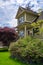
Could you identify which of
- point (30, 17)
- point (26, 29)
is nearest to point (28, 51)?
point (30, 17)

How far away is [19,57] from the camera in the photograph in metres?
16.9

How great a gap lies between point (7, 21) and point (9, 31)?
944cm

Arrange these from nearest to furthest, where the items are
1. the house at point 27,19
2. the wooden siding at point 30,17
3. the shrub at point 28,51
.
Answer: the shrub at point 28,51 → the house at point 27,19 → the wooden siding at point 30,17

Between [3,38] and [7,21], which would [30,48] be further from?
[7,21]

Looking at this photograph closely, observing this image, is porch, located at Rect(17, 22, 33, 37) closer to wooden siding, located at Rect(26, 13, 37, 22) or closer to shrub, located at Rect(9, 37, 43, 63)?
wooden siding, located at Rect(26, 13, 37, 22)

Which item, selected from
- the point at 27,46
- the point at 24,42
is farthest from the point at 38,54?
the point at 24,42

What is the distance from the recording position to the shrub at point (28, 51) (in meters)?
15.0

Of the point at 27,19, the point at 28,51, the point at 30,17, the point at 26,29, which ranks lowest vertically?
the point at 28,51

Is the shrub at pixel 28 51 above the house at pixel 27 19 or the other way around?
the other way around

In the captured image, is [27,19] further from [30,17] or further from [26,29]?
[26,29]

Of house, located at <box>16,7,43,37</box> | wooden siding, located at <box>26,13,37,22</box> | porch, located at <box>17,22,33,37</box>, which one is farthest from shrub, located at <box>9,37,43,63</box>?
wooden siding, located at <box>26,13,37,22</box>

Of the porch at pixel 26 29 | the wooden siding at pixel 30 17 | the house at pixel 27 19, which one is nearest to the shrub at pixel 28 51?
the porch at pixel 26 29

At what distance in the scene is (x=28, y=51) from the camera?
15.4 meters

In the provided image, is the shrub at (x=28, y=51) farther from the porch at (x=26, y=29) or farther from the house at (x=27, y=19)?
the house at (x=27, y=19)
